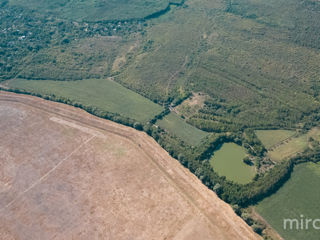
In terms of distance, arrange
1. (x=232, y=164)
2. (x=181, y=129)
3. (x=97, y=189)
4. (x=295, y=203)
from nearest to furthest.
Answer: (x=295, y=203) → (x=97, y=189) → (x=232, y=164) → (x=181, y=129)

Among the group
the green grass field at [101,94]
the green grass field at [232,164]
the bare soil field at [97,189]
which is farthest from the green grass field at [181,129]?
the bare soil field at [97,189]

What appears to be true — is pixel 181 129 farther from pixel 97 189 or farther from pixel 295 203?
pixel 295 203

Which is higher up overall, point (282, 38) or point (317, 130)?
point (282, 38)

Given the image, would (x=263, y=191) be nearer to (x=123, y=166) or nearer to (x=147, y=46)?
(x=123, y=166)

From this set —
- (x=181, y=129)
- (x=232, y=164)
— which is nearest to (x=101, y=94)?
(x=181, y=129)

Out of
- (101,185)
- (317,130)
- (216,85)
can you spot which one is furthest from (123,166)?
(317,130)

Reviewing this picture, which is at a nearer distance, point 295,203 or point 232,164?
point 295,203
